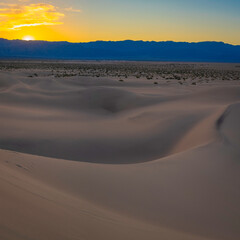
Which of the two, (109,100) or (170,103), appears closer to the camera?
(170,103)

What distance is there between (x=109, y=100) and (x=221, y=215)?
1414 cm

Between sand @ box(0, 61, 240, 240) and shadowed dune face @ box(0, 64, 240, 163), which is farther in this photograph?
shadowed dune face @ box(0, 64, 240, 163)

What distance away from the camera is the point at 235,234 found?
3.89 m

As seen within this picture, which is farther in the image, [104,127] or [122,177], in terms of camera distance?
[104,127]

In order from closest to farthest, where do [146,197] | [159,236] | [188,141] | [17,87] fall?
[159,236], [146,197], [188,141], [17,87]

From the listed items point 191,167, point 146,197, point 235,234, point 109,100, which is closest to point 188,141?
point 191,167

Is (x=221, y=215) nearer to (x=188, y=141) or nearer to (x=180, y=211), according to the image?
(x=180, y=211)

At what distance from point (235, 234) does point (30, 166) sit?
12.3ft

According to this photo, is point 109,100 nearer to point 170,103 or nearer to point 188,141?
point 170,103

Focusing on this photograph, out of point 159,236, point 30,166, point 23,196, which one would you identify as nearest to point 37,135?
point 30,166

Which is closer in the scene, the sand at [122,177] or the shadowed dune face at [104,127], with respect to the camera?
the sand at [122,177]

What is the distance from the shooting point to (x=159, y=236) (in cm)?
347

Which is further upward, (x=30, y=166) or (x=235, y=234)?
(x=30, y=166)

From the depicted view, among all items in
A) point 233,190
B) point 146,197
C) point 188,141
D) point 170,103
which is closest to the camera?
point 146,197
